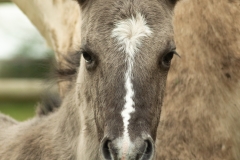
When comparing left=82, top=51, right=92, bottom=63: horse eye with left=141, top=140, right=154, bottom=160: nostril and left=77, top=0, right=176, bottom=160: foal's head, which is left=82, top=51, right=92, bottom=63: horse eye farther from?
left=141, top=140, right=154, bottom=160: nostril

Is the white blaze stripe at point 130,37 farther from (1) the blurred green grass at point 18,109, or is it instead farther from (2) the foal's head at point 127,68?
(1) the blurred green grass at point 18,109

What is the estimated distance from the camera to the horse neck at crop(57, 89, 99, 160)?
199 inches

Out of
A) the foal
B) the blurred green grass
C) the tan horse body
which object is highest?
the foal

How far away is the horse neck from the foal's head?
0.23 m

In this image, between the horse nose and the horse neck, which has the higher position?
the horse nose

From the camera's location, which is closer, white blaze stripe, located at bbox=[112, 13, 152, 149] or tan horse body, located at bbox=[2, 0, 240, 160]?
white blaze stripe, located at bbox=[112, 13, 152, 149]

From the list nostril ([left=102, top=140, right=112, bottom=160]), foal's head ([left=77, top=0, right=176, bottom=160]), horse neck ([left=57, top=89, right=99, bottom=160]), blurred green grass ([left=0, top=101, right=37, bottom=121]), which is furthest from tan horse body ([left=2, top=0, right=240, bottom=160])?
blurred green grass ([left=0, top=101, right=37, bottom=121])

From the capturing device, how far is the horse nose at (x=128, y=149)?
428cm

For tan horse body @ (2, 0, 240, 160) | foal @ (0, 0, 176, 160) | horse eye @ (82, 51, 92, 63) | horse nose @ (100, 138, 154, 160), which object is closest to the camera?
horse nose @ (100, 138, 154, 160)

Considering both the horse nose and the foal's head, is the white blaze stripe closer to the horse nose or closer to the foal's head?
the foal's head

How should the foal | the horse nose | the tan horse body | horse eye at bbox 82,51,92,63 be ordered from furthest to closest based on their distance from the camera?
the tan horse body < horse eye at bbox 82,51,92,63 < the foal < the horse nose

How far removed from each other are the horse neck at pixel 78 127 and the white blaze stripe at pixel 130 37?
2.01 feet

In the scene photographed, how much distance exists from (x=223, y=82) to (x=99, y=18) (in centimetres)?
149

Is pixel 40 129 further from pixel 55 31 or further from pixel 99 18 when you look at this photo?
pixel 55 31
